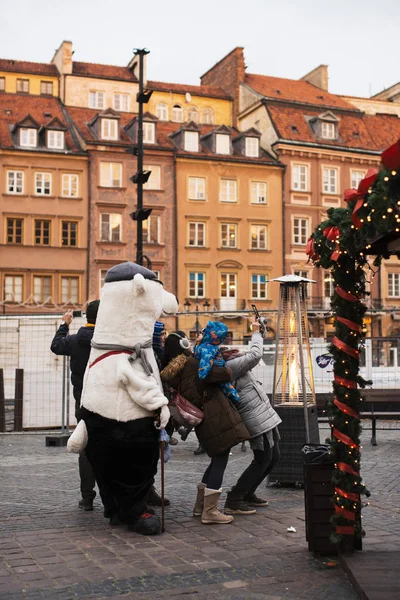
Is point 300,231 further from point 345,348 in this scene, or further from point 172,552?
point 172,552

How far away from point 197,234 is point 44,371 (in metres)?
28.5

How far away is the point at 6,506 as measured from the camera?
299 inches

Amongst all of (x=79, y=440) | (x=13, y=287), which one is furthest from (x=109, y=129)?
(x=79, y=440)

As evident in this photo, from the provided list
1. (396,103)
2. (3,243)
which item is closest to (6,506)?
(3,243)

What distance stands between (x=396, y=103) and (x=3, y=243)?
31431mm

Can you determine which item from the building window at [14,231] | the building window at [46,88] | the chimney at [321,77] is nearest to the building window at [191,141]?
the building window at [46,88]

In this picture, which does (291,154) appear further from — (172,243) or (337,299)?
(337,299)

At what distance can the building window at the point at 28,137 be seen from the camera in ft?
134

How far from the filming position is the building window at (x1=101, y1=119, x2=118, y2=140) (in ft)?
137

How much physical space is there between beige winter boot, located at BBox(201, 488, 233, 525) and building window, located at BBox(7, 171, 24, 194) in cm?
3504

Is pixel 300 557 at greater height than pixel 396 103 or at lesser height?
lesser

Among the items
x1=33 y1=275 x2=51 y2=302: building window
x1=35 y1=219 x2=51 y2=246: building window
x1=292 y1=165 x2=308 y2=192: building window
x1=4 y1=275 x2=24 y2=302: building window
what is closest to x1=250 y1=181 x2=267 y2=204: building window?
x1=292 y1=165 x2=308 y2=192: building window

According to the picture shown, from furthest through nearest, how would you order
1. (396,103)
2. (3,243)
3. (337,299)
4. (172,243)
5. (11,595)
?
1. (396,103)
2. (172,243)
3. (3,243)
4. (337,299)
5. (11,595)

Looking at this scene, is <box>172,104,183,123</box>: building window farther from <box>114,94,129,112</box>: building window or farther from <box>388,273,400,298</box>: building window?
<box>388,273,400,298</box>: building window
